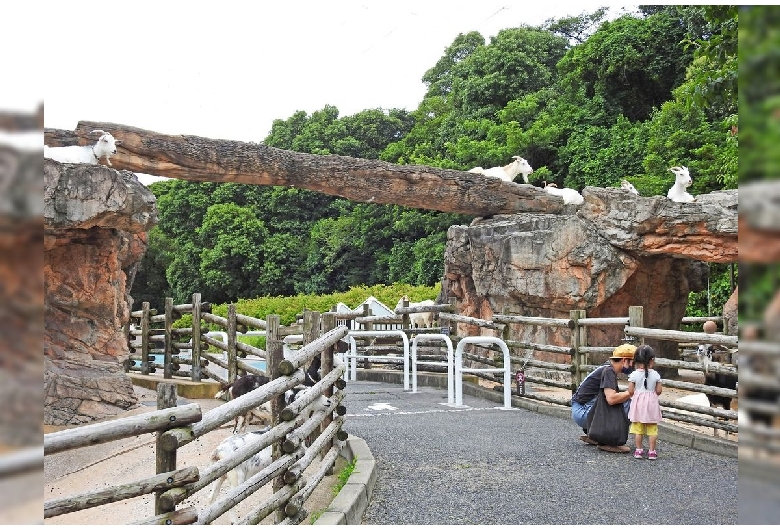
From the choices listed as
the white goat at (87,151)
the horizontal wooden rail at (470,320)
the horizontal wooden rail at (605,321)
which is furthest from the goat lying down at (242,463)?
the horizontal wooden rail at (470,320)

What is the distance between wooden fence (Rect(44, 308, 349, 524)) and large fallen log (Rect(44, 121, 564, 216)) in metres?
4.57

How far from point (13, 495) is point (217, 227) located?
2560 centimetres

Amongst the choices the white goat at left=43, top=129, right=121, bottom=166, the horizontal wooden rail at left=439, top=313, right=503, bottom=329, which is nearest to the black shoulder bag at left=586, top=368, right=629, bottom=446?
the horizontal wooden rail at left=439, top=313, right=503, bottom=329

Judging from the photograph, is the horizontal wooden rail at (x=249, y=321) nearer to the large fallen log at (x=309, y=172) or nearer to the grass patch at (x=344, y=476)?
the large fallen log at (x=309, y=172)

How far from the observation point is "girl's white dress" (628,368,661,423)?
19.2 feet

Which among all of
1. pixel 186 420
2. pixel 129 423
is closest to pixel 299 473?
pixel 186 420

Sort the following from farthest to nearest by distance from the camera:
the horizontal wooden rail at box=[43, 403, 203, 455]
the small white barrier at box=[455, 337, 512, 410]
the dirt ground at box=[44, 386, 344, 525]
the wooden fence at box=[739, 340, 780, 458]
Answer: the small white barrier at box=[455, 337, 512, 410], the dirt ground at box=[44, 386, 344, 525], the horizontal wooden rail at box=[43, 403, 203, 455], the wooden fence at box=[739, 340, 780, 458]

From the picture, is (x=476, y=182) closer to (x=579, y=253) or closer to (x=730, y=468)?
(x=579, y=253)

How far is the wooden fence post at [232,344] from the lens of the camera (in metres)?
9.41

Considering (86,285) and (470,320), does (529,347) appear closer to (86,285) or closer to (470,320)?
(470,320)

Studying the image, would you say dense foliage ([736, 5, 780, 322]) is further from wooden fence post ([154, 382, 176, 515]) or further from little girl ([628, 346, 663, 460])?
little girl ([628, 346, 663, 460])

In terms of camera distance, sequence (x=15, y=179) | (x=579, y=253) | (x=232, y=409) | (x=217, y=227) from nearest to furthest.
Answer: (x=15, y=179) → (x=232, y=409) → (x=579, y=253) → (x=217, y=227)

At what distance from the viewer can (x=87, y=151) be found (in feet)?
28.7

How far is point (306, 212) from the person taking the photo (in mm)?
27469
